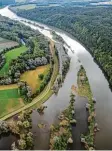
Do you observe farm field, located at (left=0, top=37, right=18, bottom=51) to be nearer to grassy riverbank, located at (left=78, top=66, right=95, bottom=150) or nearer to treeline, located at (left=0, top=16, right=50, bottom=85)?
treeline, located at (left=0, top=16, right=50, bottom=85)

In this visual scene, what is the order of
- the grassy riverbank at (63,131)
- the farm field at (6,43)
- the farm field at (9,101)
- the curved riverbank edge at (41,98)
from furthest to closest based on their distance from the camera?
the farm field at (6,43), the farm field at (9,101), the curved riverbank edge at (41,98), the grassy riverbank at (63,131)

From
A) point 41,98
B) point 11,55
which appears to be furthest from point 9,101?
point 11,55

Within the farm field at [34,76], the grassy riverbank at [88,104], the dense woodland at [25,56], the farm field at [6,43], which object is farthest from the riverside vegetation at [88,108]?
the farm field at [6,43]

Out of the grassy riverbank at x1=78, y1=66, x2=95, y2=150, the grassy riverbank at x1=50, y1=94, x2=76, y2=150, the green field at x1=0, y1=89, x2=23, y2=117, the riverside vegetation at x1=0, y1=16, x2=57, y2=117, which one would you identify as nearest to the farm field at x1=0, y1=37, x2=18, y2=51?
the riverside vegetation at x1=0, y1=16, x2=57, y2=117

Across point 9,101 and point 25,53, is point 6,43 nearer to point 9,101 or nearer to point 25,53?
point 25,53

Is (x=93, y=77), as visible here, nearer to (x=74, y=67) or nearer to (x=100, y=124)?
(x=74, y=67)

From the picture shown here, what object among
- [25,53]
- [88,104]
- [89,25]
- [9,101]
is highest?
[89,25]

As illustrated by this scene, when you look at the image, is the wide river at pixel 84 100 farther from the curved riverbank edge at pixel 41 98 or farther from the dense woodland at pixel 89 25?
the dense woodland at pixel 89 25
